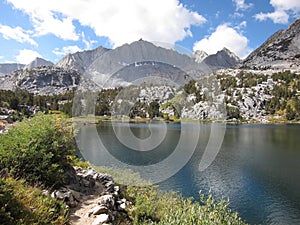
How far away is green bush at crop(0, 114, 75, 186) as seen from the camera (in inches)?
393

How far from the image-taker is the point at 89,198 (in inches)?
480

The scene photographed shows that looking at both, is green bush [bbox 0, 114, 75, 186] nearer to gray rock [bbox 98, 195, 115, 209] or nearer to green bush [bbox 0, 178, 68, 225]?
green bush [bbox 0, 178, 68, 225]

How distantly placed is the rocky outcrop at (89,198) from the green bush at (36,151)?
2.94 ft

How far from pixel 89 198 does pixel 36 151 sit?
3645mm

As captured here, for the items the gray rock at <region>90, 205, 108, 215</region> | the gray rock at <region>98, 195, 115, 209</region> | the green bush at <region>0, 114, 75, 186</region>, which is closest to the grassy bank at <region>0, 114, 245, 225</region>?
the green bush at <region>0, 114, 75, 186</region>

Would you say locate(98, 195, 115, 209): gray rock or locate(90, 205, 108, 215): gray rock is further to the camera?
locate(98, 195, 115, 209): gray rock

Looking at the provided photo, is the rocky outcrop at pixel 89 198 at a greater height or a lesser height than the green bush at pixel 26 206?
lesser

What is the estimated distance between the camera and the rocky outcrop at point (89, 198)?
9.77 m

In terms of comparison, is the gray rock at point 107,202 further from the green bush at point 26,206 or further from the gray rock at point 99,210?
the green bush at point 26,206

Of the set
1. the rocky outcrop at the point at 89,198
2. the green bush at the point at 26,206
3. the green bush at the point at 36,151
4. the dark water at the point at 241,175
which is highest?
the green bush at the point at 36,151

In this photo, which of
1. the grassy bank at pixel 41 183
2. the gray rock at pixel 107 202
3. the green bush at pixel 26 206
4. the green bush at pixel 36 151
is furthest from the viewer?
the gray rock at pixel 107 202

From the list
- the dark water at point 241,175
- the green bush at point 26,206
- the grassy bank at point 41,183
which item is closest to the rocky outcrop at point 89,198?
the grassy bank at point 41,183

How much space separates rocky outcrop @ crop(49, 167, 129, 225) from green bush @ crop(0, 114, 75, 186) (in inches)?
35.3

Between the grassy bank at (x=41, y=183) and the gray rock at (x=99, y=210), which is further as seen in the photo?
the gray rock at (x=99, y=210)
